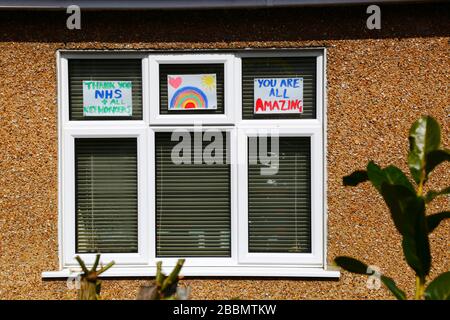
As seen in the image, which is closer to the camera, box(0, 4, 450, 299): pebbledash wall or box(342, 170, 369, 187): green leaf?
box(342, 170, 369, 187): green leaf

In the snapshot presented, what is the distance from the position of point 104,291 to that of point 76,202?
0.75 meters

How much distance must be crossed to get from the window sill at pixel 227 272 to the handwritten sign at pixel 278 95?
1265 mm

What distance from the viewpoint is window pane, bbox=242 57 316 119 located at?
4.96 meters

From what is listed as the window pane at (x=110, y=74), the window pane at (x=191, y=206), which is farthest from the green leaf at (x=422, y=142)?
the window pane at (x=110, y=74)

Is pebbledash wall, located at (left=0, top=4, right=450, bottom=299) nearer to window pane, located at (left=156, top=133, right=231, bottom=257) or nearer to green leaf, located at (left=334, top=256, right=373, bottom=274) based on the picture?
window pane, located at (left=156, top=133, right=231, bottom=257)

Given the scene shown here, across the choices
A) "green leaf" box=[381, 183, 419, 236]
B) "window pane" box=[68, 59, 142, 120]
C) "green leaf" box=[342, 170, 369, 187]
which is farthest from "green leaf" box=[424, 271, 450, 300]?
"window pane" box=[68, 59, 142, 120]

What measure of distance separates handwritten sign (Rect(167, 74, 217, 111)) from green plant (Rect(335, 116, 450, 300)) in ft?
6.61

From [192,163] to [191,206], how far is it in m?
0.35

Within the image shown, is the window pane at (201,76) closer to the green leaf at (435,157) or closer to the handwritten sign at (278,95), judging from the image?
the handwritten sign at (278,95)

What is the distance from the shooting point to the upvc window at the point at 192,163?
16.3 feet

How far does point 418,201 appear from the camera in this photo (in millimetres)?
2936

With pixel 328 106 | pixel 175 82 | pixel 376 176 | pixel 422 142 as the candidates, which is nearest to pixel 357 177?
pixel 376 176

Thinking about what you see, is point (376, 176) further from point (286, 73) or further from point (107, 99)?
point (107, 99)

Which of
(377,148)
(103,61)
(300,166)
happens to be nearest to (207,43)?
(103,61)
